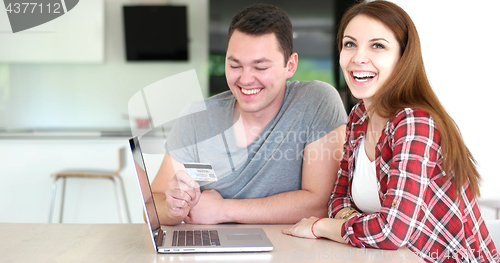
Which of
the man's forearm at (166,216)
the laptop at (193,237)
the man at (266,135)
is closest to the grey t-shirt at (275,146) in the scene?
the man at (266,135)

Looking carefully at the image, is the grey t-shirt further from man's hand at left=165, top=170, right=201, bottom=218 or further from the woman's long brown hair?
the woman's long brown hair

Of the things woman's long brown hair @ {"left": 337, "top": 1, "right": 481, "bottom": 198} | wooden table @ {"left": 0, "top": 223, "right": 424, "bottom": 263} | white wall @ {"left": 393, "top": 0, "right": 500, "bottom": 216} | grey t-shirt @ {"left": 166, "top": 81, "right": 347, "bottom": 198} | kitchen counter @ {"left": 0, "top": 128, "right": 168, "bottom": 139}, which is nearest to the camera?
wooden table @ {"left": 0, "top": 223, "right": 424, "bottom": 263}

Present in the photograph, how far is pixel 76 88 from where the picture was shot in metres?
3.49

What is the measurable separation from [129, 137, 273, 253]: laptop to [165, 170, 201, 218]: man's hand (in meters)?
0.07

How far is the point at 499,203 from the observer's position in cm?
243

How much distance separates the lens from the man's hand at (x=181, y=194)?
46.9 inches

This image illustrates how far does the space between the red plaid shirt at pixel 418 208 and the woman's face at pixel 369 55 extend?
0.15m

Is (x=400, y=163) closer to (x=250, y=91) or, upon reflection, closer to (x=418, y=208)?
(x=418, y=208)

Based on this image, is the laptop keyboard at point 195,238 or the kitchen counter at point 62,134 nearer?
the laptop keyboard at point 195,238

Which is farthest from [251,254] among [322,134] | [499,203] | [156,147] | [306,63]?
[306,63]

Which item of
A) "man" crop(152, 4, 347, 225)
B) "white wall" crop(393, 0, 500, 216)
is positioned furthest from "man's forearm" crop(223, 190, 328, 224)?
"white wall" crop(393, 0, 500, 216)

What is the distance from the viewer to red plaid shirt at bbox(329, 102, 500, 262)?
0.97 meters

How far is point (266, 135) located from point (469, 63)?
2.33 metres

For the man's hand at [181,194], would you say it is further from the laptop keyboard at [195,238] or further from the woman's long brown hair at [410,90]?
the woman's long brown hair at [410,90]
